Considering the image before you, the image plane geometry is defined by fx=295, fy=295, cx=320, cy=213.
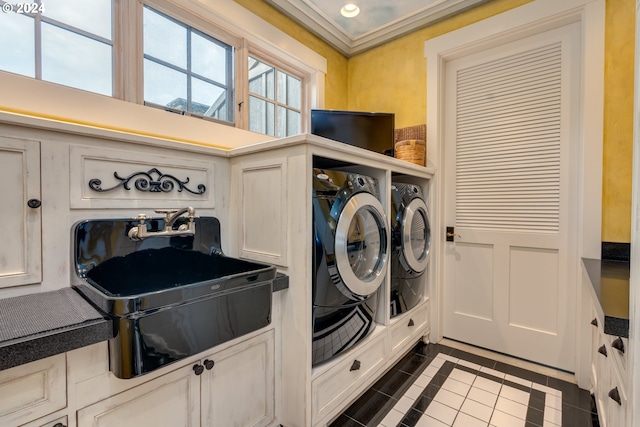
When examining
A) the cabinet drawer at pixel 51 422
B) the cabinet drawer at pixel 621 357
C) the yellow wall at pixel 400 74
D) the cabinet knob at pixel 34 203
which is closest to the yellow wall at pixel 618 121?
the yellow wall at pixel 400 74

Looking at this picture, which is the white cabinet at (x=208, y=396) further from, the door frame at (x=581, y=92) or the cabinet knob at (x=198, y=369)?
the door frame at (x=581, y=92)

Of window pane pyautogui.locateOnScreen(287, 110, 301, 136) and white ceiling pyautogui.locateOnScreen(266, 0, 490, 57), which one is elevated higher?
white ceiling pyautogui.locateOnScreen(266, 0, 490, 57)

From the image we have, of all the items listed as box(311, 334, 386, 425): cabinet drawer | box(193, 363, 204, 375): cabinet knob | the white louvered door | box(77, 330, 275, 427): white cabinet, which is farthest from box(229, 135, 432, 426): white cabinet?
the white louvered door

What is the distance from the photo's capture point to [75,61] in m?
1.42

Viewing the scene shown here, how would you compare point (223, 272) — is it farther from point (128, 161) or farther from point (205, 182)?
point (128, 161)

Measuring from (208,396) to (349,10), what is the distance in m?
2.71

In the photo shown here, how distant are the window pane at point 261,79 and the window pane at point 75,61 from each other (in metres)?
0.92

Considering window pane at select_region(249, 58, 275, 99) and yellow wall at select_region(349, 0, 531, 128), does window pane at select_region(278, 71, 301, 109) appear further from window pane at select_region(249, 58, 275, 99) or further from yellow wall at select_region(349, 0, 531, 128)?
yellow wall at select_region(349, 0, 531, 128)

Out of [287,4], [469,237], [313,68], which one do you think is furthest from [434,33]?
[469,237]

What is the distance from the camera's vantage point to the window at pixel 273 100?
223 cm

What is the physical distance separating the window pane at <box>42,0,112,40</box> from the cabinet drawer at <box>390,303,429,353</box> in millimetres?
2374

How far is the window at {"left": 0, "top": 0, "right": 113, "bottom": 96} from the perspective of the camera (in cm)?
126

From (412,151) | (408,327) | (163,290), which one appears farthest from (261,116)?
(408,327)

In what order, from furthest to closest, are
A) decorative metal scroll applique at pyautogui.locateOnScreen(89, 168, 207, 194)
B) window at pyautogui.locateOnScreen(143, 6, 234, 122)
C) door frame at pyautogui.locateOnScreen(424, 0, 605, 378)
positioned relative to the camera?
door frame at pyautogui.locateOnScreen(424, 0, 605, 378)
window at pyautogui.locateOnScreen(143, 6, 234, 122)
decorative metal scroll applique at pyautogui.locateOnScreen(89, 168, 207, 194)
